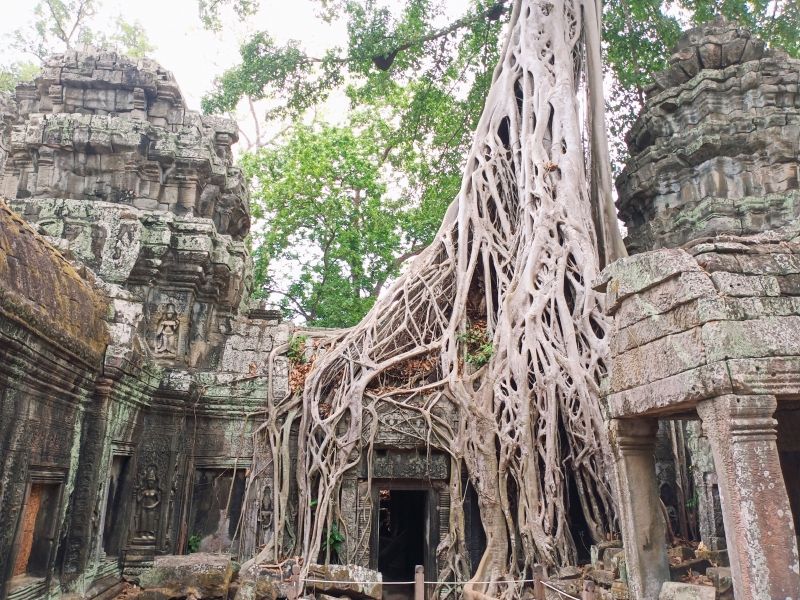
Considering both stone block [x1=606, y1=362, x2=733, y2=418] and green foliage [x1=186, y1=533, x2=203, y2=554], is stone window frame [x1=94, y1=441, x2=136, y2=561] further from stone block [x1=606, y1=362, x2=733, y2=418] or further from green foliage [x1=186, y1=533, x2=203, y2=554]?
stone block [x1=606, y1=362, x2=733, y2=418]

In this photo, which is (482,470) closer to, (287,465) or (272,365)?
(287,465)

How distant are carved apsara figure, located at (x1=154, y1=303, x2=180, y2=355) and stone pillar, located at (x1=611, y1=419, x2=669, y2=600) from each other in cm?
427

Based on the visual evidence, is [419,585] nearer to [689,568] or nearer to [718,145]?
[689,568]

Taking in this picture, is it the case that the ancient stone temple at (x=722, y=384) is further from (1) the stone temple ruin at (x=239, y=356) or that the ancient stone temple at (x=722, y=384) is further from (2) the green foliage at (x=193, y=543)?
(2) the green foliage at (x=193, y=543)

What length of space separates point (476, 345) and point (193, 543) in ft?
10.8

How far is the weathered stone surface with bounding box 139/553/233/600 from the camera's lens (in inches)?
173

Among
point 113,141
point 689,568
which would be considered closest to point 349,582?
point 689,568

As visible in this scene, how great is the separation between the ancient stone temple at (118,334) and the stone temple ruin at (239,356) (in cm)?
2

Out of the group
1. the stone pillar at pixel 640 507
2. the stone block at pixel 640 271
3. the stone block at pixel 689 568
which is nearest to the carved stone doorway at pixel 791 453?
the stone block at pixel 689 568

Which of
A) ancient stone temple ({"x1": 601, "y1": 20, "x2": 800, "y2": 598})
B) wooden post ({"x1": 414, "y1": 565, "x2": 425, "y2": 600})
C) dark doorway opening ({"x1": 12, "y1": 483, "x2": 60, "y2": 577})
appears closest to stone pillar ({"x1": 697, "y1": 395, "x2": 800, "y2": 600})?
ancient stone temple ({"x1": 601, "y1": 20, "x2": 800, "y2": 598})

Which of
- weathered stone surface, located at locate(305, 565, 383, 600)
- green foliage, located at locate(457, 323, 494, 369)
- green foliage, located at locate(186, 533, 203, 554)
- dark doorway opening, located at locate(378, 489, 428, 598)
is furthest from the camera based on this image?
dark doorway opening, located at locate(378, 489, 428, 598)

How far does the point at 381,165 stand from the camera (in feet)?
46.9

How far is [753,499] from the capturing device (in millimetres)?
2598

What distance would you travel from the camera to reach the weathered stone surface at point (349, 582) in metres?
4.69
